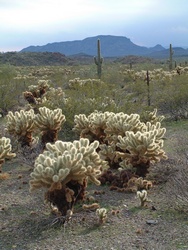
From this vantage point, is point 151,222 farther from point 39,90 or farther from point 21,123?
point 39,90

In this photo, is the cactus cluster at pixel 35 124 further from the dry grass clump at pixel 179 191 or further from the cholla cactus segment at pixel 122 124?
the dry grass clump at pixel 179 191

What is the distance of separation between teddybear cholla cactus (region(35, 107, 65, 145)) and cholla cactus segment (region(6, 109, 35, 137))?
0.21m

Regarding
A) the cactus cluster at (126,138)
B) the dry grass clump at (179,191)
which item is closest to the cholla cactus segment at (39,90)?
the cactus cluster at (126,138)

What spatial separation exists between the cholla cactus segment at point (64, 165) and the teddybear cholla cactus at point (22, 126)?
342 centimetres

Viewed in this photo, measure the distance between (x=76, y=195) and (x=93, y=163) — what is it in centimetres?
57

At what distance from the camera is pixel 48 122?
370 inches

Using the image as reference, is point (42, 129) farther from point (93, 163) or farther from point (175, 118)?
point (175, 118)

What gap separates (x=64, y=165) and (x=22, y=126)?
12.9 ft

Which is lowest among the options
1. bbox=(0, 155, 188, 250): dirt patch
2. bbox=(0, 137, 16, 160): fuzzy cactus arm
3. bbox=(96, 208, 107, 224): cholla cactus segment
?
bbox=(0, 155, 188, 250): dirt patch

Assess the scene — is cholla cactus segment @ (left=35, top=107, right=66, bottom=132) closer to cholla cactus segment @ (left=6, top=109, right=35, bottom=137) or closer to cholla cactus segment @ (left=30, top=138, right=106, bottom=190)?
cholla cactus segment @ (left=6, top=109, right=35, bottom=137)

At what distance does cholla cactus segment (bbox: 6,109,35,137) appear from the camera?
31.3 ft

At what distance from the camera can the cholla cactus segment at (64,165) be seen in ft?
18.9

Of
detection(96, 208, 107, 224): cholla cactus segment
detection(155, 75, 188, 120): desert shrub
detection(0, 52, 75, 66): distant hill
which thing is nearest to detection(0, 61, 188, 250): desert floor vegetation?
detection(96, 208, 107, 224): cholla cactus segment

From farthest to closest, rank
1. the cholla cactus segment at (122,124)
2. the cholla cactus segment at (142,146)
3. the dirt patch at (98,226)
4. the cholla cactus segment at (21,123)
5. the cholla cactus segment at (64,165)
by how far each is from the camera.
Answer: the cholla cactus segment at (21,123) → the cholla cactus segment at (122,124) → the cholla cactus segment at (142,146) → the cholla cactus segment at (64,165) → the dirt patch at (98,226)
